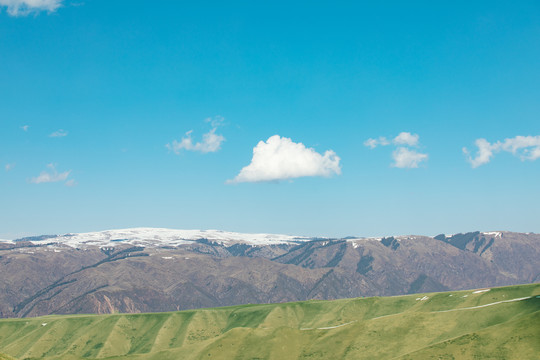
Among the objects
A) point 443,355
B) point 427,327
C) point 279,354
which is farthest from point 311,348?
point 443,355

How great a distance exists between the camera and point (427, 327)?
607 feet

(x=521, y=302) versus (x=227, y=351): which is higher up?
(x=521, y=302)

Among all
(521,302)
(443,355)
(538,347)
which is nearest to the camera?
(538,347)

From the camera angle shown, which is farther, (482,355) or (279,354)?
(279,354)

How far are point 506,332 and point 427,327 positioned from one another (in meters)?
38.6

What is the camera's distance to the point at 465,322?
188 metres

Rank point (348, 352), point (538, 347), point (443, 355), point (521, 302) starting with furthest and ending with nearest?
point (521, 302) < point (348, 352) < point (443, 355) < point (538, 347)

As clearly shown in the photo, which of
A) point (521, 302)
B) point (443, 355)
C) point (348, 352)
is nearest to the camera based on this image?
point (443, 355)

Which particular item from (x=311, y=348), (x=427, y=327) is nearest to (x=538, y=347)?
(x=427, y=327)

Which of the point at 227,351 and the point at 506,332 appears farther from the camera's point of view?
the point at 227,351

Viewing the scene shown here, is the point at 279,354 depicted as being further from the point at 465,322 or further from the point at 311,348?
the point at 465,322

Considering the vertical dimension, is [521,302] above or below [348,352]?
above

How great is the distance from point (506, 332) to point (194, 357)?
112808 mm

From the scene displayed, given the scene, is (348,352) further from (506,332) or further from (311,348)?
(506,332)
